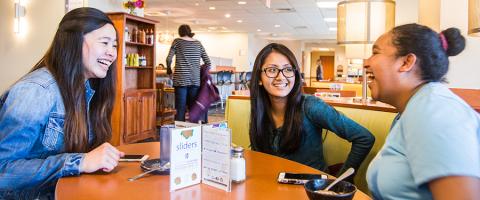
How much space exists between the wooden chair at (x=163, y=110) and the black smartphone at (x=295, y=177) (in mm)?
5457

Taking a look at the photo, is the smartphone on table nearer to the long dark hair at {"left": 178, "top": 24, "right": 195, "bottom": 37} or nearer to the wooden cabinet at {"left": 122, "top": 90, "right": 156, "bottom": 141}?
the wooden cabinet at {"left": 122, "top": 90, "right": 156, "bottom": 141}

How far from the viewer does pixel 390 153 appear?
99cm

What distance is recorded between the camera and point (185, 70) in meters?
5.32

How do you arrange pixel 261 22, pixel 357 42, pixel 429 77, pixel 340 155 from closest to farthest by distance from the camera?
1. pixel 429 77
2. pixel 340 155
3. pixel 357 42
4. pixel 261 22

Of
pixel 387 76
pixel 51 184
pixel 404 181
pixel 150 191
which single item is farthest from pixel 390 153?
pixel 51 184

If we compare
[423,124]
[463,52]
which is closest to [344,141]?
[463,52]

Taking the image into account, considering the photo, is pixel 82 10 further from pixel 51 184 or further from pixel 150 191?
pixel 150 191

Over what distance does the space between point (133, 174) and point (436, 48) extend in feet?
3.24

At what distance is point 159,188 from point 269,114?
910 millimetres

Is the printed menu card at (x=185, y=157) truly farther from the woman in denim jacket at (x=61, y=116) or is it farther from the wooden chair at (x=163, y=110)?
the wooden chair at (x=163, y=110)

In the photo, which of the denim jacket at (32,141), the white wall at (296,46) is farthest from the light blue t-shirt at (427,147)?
the white wall at (296,46)

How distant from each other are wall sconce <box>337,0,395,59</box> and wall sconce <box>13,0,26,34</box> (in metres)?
4.33

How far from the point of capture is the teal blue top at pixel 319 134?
1823mm

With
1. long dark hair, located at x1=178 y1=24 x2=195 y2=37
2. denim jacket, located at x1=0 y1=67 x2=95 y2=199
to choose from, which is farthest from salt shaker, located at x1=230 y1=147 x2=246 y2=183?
long dark hair, located at x1=178 y1=24 x2=195 y2=37
